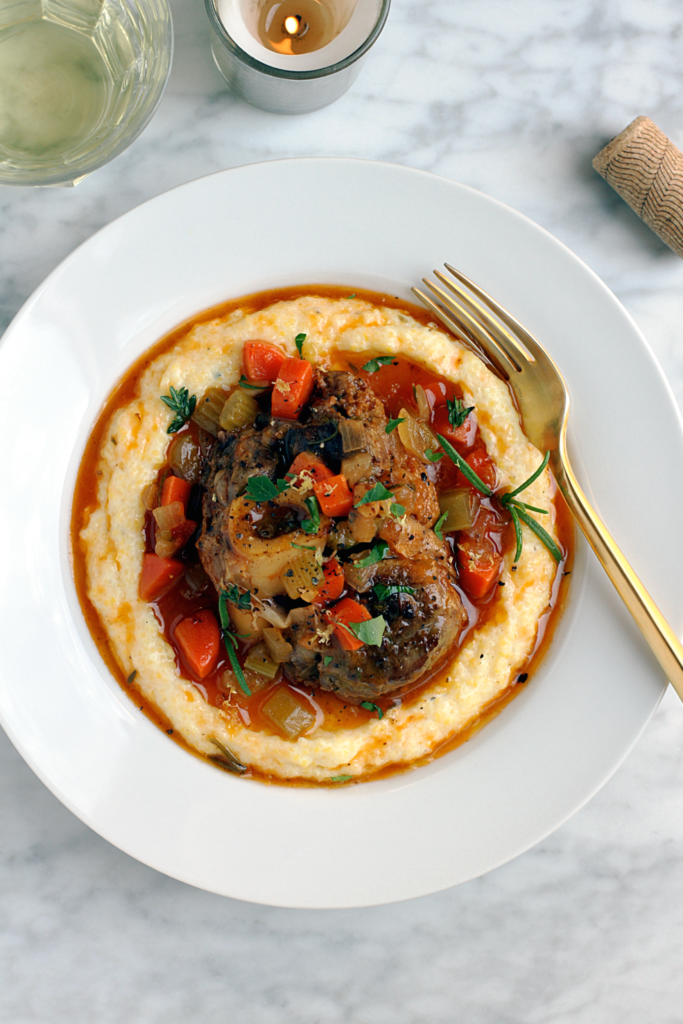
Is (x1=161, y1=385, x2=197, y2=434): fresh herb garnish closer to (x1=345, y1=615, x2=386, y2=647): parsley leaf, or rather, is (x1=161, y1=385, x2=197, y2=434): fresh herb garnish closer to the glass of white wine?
the glass of white wine

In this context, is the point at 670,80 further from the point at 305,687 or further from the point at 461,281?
the point at 305,687

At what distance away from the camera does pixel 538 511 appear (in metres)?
4.86

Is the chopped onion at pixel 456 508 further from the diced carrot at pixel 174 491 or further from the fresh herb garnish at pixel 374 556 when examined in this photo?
the diced carrot at pixel 174 491

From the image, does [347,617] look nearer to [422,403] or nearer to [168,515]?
[168,515]

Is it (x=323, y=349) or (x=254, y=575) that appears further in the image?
(x=323, y=349)

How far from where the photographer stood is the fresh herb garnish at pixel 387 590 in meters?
4.40

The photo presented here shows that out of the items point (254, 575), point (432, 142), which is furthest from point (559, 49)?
point (254, 575)

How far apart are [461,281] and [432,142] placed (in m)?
1.48

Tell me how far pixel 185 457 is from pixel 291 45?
3111mm

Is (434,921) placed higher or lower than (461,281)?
lower

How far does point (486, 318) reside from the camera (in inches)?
195

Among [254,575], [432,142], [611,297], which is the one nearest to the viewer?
[254,575]

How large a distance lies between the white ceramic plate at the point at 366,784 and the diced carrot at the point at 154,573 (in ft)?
2.05

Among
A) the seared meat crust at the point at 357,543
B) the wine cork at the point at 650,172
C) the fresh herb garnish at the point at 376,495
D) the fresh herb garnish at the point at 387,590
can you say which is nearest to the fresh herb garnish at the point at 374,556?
the seared meat crust at the point at 357,543
